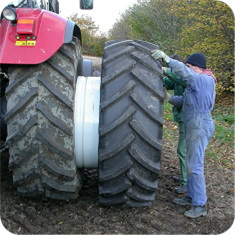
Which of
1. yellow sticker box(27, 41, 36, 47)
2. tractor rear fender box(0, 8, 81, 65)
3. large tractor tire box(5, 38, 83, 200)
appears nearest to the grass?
large tractor tire box(5, 38, 83, 200)

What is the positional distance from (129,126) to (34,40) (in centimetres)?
108

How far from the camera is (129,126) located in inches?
93.0

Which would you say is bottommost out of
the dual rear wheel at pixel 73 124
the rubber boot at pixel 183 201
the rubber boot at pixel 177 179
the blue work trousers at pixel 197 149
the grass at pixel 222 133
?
the grass at pixel 222 133

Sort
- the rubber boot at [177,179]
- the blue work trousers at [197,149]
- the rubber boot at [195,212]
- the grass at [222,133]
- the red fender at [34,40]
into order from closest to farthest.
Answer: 1. the red fender at [34,40]
2. the rubber boot at [195,212]
3. the blue work trousers at [197,149]
4. the rubber boot at [177,179]
5. the grass at [222,133]

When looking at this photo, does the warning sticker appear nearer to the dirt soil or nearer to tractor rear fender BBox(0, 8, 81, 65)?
tractor rear fender BBox(0, 8, 81, 65)

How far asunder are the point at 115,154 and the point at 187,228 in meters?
1.09

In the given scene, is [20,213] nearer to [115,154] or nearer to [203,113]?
[115,154]

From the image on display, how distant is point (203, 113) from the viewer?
312 cm

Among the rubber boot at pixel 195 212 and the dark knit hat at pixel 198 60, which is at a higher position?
the dark knit hat at pixel 198 60

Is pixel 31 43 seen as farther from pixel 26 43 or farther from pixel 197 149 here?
pixel 197 149

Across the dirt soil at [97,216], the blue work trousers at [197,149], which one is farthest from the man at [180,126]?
the blue work trousers at [197,149]

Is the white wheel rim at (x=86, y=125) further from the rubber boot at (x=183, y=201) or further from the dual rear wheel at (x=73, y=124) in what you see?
the rubber boot at (x=183, y=201)

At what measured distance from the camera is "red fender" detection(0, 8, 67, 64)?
2359mm

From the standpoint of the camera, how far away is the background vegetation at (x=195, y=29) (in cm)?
894
